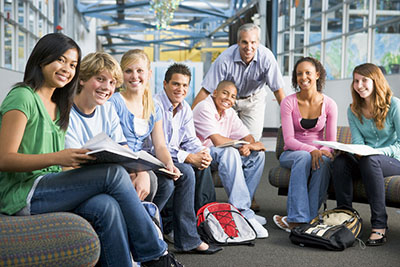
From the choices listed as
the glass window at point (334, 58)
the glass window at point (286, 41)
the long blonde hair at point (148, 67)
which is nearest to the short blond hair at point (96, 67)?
the long blonde hair at point (148, 67)

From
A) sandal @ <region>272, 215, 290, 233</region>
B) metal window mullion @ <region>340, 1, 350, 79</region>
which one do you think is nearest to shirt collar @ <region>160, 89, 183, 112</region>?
sandal @ <region>272, 215, 290, 233</region>

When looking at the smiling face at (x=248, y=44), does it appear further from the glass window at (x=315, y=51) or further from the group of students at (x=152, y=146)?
the glass window at (x=315, y=51)

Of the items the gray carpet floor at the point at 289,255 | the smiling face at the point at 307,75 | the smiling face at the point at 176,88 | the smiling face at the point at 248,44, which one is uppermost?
the smiling face at the point at 248,44

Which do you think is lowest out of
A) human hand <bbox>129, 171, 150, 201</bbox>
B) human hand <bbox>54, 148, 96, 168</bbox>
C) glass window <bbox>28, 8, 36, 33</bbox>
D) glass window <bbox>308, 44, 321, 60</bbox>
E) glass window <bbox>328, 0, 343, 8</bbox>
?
human hand <bbox>129, 171, 150, 201</bbox>

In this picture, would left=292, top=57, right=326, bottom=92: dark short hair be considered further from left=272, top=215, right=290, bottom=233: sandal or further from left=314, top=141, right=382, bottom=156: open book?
left=272, top=215, right=290, bottom=233: sandal

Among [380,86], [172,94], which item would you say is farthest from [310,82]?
[172,94]

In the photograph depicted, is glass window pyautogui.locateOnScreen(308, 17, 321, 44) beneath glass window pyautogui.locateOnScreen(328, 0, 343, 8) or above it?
beneath

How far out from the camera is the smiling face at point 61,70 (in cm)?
197

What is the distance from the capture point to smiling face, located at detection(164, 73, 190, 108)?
10.4 ft

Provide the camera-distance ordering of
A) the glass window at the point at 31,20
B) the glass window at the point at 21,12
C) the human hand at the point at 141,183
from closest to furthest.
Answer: the human hand at the point at 141,183
the glass window at the point at 21,12
the glass window at the point at 31,20

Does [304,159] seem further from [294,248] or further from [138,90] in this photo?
[138,90]

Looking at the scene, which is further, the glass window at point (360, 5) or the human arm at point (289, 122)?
the glass window at point (360, 5)

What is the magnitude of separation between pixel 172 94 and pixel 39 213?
1.51m

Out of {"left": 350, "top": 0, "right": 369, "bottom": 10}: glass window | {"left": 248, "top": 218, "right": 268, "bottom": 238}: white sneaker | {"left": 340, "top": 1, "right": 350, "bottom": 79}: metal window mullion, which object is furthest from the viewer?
{"left": 340, "top": 1, "right": 350, "bottom": 79}: metal window mullion
